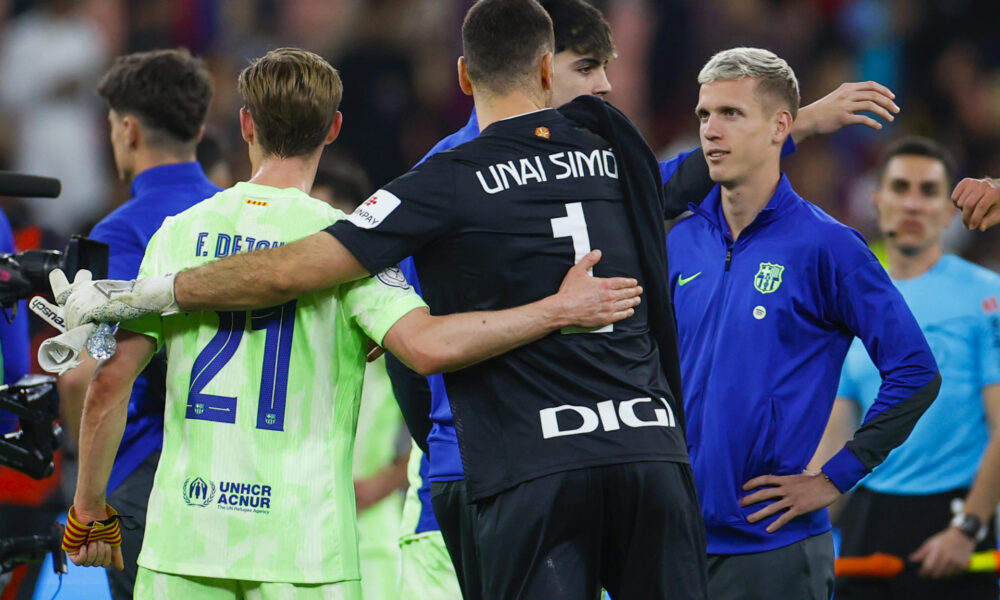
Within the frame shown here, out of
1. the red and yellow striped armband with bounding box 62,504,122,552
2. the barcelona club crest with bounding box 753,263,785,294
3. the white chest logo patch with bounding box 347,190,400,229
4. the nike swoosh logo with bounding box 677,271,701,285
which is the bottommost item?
the red and yellow striped armband with bounding box 62,504,122,552

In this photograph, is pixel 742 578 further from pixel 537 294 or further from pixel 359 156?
pixel 359 156

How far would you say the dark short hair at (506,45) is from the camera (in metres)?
3.64

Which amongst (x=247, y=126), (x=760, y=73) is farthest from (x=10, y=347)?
(x=760, y=73)

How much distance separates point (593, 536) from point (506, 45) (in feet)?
4.54

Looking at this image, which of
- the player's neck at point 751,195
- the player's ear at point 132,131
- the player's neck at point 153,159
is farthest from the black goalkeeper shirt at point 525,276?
the player's ear at point 132,131

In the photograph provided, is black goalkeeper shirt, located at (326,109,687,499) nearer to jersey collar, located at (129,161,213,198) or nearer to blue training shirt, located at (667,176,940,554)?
blue training shirt, located at (667,176,940,554)

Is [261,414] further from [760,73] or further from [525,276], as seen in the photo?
[760,73]

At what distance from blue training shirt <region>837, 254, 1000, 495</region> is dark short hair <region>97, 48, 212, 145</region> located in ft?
11.2

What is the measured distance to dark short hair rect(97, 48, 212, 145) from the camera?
536 centimetres

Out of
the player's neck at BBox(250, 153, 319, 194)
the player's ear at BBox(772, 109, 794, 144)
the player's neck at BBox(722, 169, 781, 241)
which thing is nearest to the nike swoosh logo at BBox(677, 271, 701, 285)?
the player's neck at BBox(722, 169, 781, 241)

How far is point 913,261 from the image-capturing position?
6242mm

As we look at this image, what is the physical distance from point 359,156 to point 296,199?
876cm

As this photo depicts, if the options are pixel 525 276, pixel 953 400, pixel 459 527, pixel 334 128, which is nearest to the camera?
pixel 525 276

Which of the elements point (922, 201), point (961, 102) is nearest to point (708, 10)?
point (961, 102)
